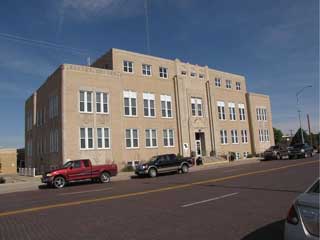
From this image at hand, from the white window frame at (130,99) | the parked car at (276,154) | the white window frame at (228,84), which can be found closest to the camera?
the white window frame at (130,99)

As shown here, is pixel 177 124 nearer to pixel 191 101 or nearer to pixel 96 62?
pixel 191 101

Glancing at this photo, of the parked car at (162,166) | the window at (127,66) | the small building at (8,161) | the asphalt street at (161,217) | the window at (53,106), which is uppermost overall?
the window at (127,66)

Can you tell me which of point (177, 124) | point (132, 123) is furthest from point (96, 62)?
point (177, 124)

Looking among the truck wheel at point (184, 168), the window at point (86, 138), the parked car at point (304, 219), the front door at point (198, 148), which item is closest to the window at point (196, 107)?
the front door at point (198, 148)

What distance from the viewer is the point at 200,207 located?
1006cm

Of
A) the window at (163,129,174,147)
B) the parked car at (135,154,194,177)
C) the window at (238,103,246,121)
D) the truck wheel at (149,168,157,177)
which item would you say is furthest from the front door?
the truck wheel at (149,168,157,177)

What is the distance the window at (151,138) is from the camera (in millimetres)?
37250

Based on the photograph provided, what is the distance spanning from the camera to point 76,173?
2214 cm

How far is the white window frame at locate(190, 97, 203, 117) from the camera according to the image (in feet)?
143

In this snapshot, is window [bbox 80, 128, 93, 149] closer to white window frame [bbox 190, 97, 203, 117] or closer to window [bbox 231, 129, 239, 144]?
white window frame [bbox 190, 97, 203, 117]

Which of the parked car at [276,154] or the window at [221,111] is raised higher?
the window at [221,111]

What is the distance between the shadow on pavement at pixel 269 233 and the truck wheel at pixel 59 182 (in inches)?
666

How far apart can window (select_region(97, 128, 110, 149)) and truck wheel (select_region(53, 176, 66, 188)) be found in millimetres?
10589

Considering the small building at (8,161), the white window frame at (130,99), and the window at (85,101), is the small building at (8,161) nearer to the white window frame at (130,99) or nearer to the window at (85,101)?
the window at (85,101)
